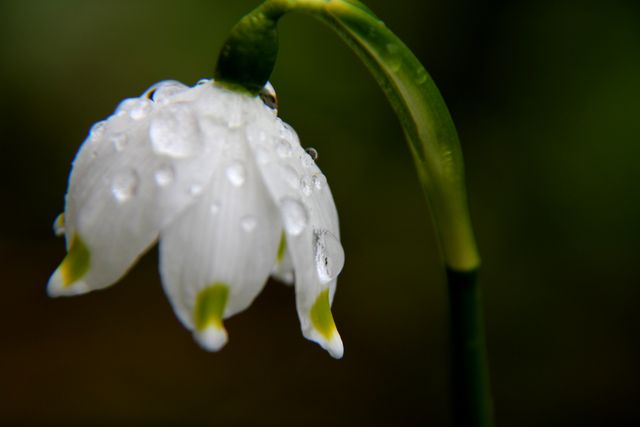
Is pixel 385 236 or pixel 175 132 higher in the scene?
pixel 175 132

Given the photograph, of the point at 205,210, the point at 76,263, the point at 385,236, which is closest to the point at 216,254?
the point at 205,210

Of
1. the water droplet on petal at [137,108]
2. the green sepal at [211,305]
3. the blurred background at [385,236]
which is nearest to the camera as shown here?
the green sepal at [211,305]

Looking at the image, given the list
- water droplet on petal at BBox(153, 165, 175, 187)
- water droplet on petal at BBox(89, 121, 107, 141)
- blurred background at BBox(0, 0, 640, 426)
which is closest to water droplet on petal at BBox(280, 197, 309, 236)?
water droplet on petal at BBox(153, 165, 175, 187)

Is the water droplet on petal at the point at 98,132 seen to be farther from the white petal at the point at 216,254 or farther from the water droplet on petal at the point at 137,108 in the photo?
the white petal at the point at 216,254

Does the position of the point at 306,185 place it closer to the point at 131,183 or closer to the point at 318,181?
the point at 318,181

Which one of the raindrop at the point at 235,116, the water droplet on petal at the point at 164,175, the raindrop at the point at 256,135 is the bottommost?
the water droplet on petal at the point at 164,175

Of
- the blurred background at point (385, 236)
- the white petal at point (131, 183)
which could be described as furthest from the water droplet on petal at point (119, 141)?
the blurred background at point (385, 236)

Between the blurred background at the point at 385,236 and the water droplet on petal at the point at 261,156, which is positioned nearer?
the water droplet on petal at the point at 261,156
